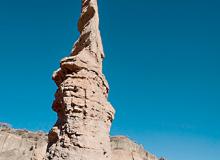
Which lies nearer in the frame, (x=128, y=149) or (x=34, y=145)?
(x=34, y=145)

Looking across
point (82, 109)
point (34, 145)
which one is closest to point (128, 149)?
point (34, 145)

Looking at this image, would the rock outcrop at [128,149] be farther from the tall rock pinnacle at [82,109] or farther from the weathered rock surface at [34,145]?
the tall rock pinnacle at [82,109]

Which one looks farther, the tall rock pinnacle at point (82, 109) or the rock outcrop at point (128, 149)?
the rock outcrop at point (128, 149)

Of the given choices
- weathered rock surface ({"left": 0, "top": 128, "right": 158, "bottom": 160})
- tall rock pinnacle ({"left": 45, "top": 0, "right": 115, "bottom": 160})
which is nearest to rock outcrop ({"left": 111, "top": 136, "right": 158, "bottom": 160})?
weathered rock surface ({"left": 0, "top": 128, "right": 158, "bottom": 160})

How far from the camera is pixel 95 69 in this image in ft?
34.6

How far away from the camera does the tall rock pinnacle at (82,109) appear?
29.7 ft

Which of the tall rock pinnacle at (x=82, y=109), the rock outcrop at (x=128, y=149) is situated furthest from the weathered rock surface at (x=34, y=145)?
the tall rock pinnacle at (x=82, y=109)

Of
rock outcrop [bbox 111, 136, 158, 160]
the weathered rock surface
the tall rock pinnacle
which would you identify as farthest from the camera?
rock outcrop [bbox 111, 136, 158, 160]

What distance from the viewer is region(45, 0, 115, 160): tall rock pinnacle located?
356 inches

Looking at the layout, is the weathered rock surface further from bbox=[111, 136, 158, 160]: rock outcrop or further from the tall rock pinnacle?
the tall rock pinnacle

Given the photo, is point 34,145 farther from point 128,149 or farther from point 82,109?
point 82,109

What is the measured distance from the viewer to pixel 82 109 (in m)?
9.52

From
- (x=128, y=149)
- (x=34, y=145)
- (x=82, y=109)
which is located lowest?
(x=82, y=109)

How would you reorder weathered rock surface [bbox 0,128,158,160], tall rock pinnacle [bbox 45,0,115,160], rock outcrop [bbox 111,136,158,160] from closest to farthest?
tall rock pinnacle [bbox 45,0,115,160]
weathered rock surface [bbox 0,128,158,160]
rock outcrop [bbox 111,136,158,160]
